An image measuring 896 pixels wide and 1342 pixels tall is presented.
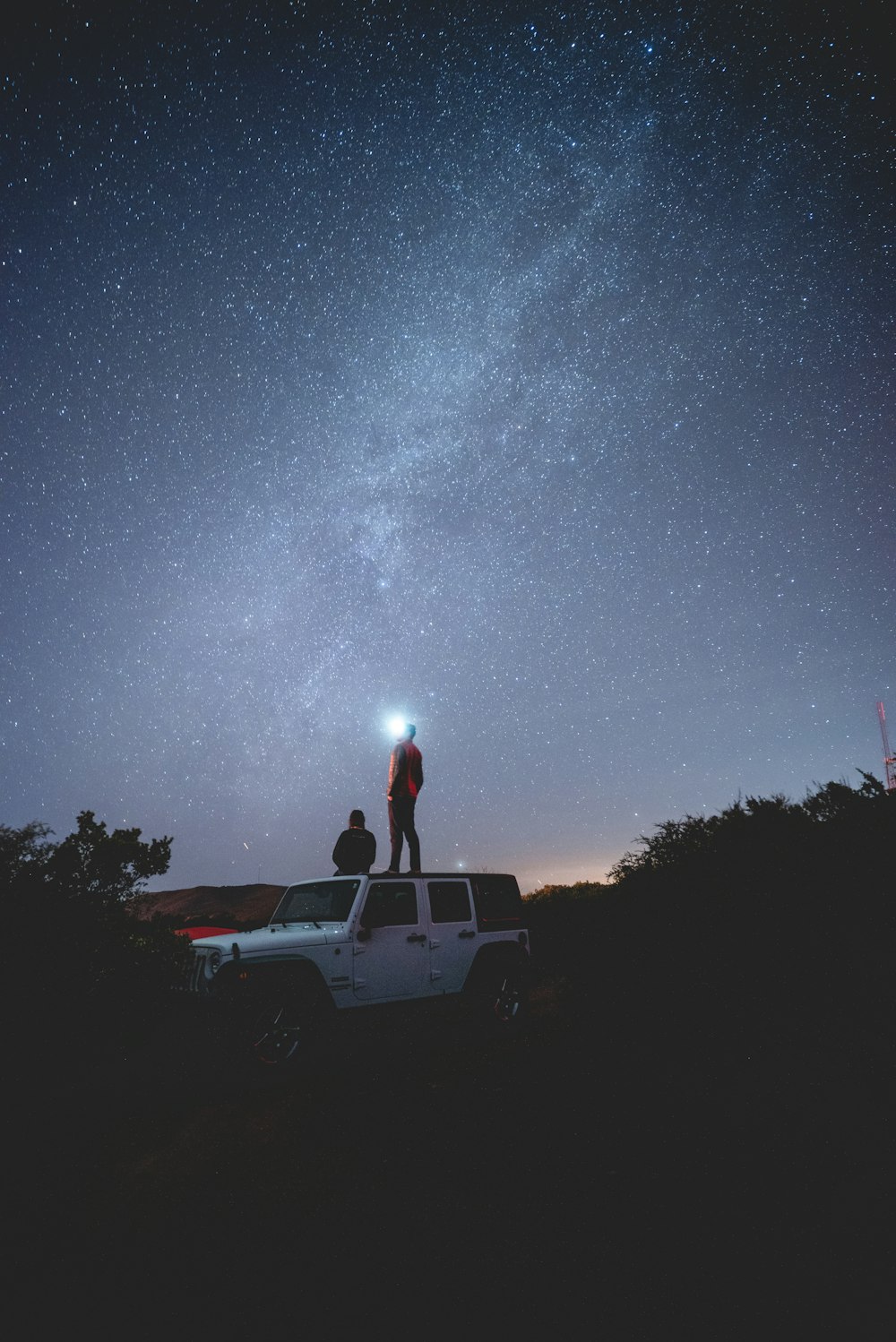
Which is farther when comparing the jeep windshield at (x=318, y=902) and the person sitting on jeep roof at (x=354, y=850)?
the person sitting on jeep roof at (x=354, y=850)

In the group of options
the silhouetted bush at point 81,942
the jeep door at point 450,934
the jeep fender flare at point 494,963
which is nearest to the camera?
the silhouetted bush at point 81,942

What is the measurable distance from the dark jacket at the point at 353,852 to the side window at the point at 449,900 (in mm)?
1482

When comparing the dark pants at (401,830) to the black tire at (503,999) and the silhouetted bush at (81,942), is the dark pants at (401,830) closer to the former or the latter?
the black tire at (503,999)

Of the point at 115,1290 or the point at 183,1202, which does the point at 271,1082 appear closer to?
the point at 183,1202

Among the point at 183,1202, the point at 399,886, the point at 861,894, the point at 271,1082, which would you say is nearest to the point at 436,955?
the point at 399,886

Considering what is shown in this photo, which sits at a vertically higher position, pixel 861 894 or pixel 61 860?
pixel 61 860

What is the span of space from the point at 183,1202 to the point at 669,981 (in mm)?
5866

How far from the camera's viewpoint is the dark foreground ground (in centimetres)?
279

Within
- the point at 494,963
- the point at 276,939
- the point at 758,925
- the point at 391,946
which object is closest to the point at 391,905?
the point at 391,946

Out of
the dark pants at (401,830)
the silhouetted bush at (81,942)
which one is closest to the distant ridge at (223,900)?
the dark pants at (401,830)

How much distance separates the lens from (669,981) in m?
7.55

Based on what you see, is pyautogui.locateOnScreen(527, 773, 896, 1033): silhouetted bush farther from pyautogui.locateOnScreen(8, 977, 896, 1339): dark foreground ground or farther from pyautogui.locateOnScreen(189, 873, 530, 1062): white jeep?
pyautogui.locateOnScreen(189, 873, 530, 1062): white jeep

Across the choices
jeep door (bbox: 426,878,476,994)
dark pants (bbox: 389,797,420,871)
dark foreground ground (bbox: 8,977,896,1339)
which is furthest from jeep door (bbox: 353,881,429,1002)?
dark pants (bbox: 389,797,420,871)

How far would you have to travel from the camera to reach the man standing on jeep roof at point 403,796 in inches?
386
